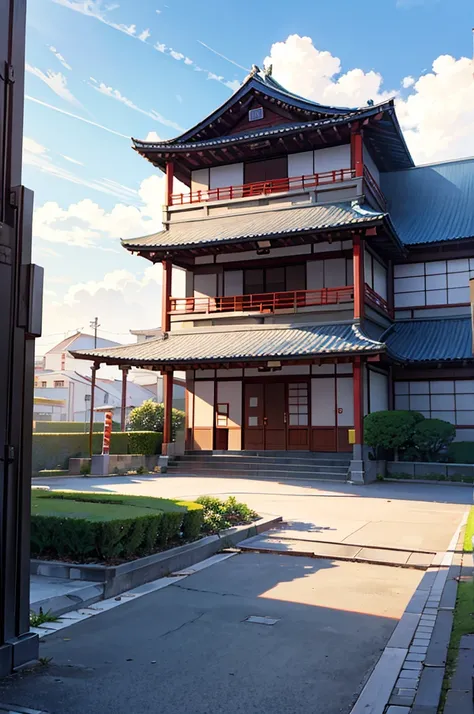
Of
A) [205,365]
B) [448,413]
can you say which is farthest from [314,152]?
[448,413]

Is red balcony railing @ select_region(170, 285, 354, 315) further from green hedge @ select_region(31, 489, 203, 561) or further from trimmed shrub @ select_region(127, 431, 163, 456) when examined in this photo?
green hedge @ select_region(31, 489, 203, 561)

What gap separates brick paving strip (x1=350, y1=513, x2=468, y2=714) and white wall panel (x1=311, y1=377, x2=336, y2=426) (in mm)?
15439

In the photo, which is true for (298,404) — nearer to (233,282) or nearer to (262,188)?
(233,282)

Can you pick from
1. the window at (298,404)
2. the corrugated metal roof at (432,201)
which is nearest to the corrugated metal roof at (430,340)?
the corrugated metal roof at (432,201)

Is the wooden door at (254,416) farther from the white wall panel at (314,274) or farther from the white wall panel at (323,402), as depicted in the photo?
the white wall panel at (314,274)

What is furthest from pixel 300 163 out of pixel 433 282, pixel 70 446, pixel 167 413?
pixel 70 446

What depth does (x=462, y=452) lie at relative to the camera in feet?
69.7

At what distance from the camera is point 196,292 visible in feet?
84.6

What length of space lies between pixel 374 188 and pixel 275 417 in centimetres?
960

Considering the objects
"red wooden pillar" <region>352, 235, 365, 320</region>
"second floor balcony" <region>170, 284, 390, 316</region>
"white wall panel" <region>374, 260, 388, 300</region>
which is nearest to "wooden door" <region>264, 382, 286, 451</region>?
"second floor balcony" <region>170, 284, 390, 316</region>

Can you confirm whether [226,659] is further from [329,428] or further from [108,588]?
[329,428]

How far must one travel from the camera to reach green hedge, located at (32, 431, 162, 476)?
22000 millimetres

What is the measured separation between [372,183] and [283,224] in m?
4.50

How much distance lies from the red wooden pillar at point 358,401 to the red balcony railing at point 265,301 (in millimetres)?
2940
